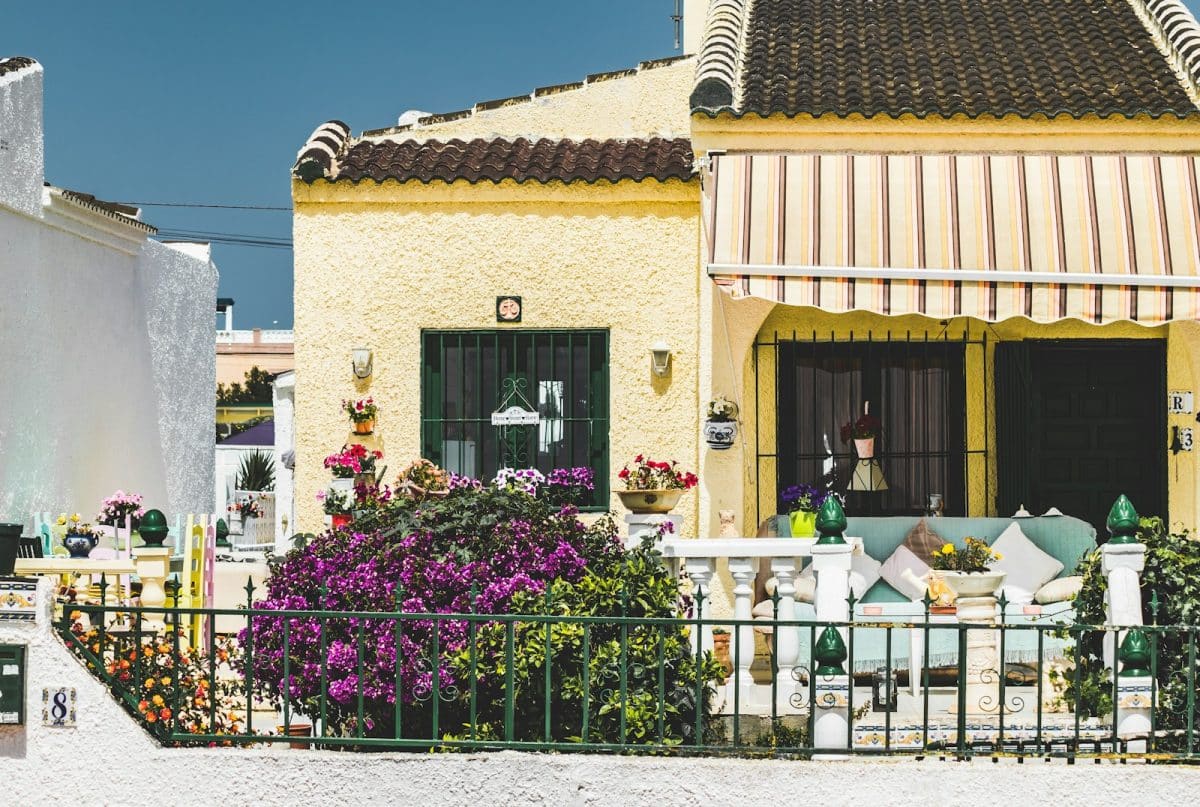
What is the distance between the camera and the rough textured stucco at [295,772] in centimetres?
868

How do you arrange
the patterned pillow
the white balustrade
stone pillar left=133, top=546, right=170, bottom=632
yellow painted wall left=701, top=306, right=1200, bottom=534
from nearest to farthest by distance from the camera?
the white balustrade → stone pillar left=133, top=546, right=170, bottom=632 → the patterned pillow → yellow painted wall left=701, top=306, right=1200, bottom=534

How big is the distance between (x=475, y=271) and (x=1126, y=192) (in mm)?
6242

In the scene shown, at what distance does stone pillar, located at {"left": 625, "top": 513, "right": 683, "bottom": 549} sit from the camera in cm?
1336

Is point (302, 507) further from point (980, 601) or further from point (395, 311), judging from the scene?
point (980, 601)

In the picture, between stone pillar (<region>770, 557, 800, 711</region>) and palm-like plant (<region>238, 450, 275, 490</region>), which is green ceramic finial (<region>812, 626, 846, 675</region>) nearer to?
stone pillar (<region>770, 557, 800, 711</region>)

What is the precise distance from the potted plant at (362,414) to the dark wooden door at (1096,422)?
6.70 m

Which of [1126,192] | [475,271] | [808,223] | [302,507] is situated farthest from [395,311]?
[1126,192]

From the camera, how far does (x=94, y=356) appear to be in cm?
2212

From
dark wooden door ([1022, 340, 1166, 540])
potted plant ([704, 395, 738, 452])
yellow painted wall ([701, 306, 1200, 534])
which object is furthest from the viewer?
dark wooden door ([1022, 340, 1166, 540])

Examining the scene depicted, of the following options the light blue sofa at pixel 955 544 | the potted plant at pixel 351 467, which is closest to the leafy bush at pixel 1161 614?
the light blue sofa at pixel 955 544

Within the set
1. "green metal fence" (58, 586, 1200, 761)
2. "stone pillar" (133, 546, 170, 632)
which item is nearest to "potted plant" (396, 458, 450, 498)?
"stone pillar" (133, 546, 170, 632)

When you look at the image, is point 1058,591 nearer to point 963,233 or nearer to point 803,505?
point 803,505

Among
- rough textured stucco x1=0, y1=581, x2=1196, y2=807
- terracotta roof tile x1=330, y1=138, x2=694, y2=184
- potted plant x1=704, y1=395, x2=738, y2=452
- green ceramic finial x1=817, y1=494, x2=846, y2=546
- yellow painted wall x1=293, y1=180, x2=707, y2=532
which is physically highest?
terracotta roof tile x1=330, y1=138, x2=694, y2=184

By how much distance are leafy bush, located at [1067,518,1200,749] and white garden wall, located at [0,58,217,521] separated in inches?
540
